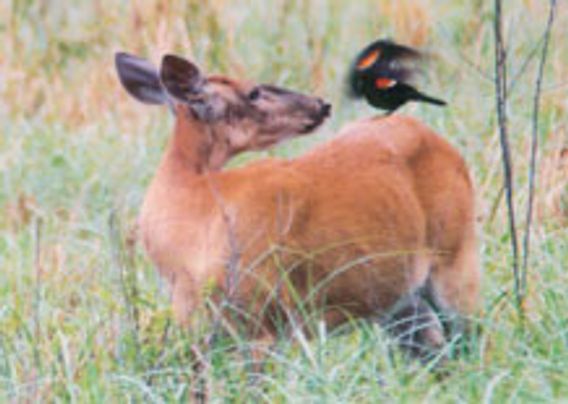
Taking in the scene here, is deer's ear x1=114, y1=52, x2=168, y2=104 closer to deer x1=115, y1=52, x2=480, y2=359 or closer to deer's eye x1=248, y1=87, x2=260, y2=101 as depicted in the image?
deer x1=115, y1=52, x2=480, y2=359

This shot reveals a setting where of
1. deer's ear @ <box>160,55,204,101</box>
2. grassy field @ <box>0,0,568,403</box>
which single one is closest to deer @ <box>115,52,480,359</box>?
deer's ear @ <box>160,55,204,101</box>

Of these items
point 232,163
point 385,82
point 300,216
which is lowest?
point 232,163

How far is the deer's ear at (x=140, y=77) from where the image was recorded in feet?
21.0

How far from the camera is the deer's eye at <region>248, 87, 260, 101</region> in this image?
6.28 metres

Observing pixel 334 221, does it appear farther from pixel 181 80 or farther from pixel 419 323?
pixel 181 80

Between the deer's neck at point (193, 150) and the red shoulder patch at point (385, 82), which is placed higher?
the red shoulder patch at point (385, 82)

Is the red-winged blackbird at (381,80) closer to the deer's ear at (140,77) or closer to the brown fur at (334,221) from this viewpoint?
the brown fur at (334,221)

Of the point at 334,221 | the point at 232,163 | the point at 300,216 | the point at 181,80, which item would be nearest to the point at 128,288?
the point at 300,216

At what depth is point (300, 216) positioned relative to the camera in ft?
19.3

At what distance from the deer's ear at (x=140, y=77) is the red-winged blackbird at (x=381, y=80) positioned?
2.31 ft

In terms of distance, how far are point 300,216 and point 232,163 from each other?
82.1 inches

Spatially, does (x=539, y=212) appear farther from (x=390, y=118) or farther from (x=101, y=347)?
(x=101, y=347)

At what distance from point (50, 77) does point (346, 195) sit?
4087 mm

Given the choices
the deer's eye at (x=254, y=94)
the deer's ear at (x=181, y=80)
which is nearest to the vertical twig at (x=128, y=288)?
the deer's ear at (x=181, y=80)
